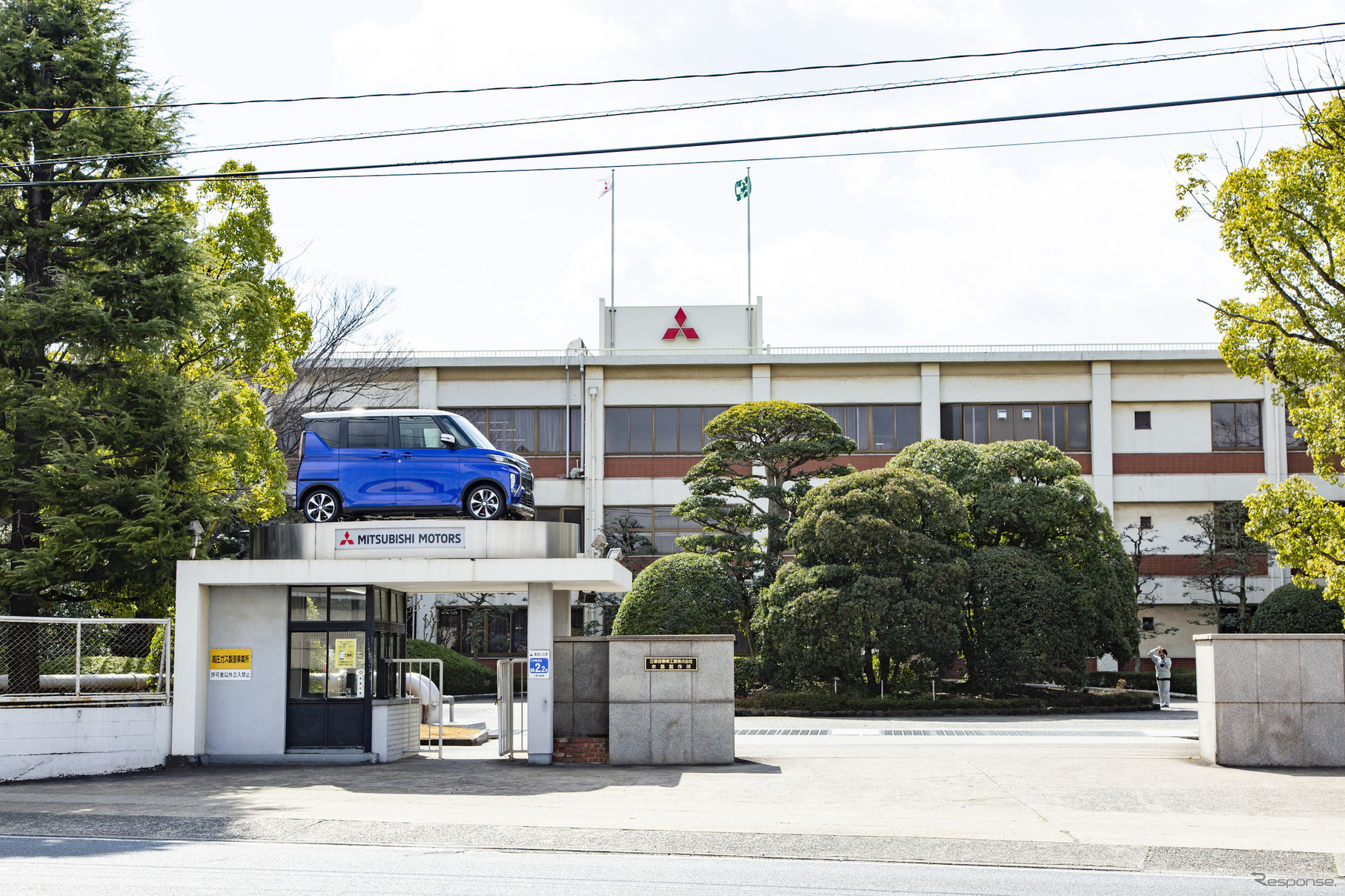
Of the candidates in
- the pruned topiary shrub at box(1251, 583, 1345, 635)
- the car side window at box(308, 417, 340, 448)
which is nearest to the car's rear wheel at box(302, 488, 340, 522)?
the car side window at box(308, 417, 340, 448)

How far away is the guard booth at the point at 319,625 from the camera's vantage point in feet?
55.6

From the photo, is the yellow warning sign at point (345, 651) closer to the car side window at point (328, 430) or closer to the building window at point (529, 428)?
the car side window at point (328, 430)

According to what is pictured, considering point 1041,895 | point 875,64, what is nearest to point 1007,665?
point 875,64

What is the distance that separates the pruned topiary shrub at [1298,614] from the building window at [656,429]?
62.7 feet

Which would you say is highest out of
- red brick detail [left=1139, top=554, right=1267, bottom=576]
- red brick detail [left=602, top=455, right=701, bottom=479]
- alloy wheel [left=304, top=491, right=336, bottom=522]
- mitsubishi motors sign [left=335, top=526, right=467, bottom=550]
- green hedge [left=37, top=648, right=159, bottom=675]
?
red brick detail [left=602, top=455, right=701, bottom=479]

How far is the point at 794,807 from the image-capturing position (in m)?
12.7

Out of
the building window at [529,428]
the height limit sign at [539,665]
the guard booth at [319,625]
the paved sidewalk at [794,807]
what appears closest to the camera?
the paved sidewalk at [794,807]

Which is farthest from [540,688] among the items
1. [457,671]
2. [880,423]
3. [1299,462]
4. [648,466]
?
[1299,462]

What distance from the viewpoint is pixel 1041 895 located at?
27.4 feet

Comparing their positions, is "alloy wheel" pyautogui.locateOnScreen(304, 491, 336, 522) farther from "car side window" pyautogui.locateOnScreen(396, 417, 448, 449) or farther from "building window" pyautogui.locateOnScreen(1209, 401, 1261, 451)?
"building window" pyautogui.locateOnScreen(1209, 401, 1261, 451)

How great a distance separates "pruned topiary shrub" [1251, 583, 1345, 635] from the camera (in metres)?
34.2

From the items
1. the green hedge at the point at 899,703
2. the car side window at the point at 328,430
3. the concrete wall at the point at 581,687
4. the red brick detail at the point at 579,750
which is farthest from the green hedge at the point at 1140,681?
the car side window at the point at 328,430

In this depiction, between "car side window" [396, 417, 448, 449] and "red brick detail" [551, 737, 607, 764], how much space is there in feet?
15.5

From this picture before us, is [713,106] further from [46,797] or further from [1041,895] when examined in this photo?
[46,797]
